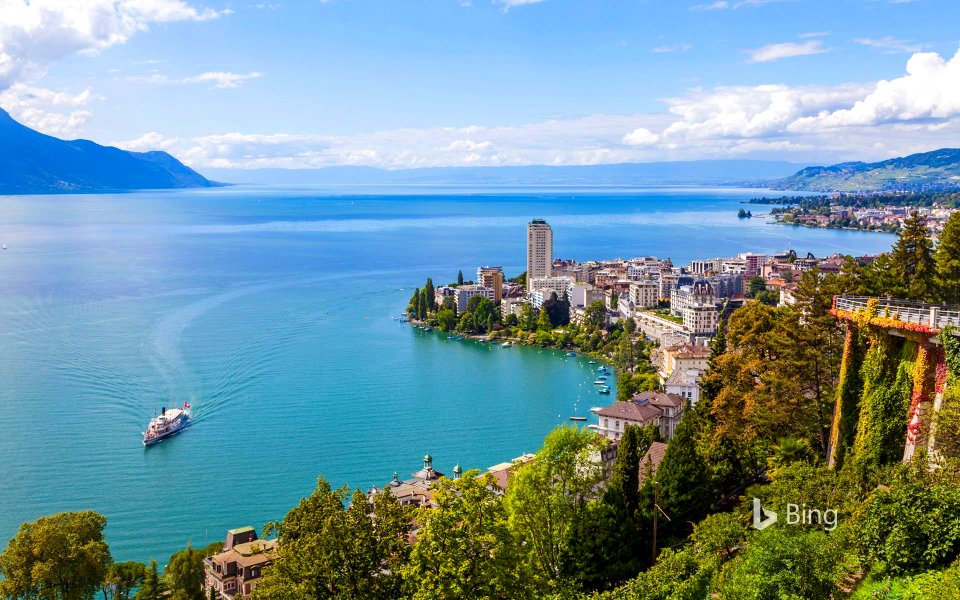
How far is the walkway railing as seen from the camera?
7.61 meters

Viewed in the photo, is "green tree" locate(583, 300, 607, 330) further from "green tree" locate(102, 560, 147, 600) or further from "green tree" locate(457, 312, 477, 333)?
"green tree" locate(102, 560, 147, 600)

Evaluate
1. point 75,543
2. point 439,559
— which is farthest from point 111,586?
point 439,559

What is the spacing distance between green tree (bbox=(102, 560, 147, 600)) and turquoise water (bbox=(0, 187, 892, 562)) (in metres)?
2.18

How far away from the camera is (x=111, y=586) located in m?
12.7

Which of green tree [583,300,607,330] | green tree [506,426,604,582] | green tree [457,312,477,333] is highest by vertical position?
green tree [506,426,604,582]

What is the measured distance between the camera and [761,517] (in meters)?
8.30

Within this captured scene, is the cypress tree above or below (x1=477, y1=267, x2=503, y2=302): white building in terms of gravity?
below

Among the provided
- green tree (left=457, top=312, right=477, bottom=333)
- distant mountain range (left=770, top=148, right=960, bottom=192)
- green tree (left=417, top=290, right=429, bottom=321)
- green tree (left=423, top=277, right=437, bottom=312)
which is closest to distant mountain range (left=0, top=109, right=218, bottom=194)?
green tree (left=423, top=277, right=437, bottom=312)

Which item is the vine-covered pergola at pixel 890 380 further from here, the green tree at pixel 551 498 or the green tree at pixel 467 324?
the green tree at pixel 467 324

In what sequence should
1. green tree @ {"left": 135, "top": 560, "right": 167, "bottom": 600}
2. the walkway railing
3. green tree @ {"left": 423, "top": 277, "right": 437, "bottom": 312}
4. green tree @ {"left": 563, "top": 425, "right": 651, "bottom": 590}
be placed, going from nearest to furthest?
1. the walkway railing
2. green tree @ {"left": 563, "top": 425, "right": 651, "bottom": 590}
3. green tree @ {"left": 135, "top": 560, "right": 167, "bottom": 600}
4. green tree @ {"left": 423, "top": 277, "right": 437, "bottom": 312}

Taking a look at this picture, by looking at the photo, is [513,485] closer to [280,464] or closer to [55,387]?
[280,464]

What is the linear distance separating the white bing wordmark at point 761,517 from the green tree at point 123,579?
9772 millimetres

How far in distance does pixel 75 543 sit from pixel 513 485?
20.6 feet

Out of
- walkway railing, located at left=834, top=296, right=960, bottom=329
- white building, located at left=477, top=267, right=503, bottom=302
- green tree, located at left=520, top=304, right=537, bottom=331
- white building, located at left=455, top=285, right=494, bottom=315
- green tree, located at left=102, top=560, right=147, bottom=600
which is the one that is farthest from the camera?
white building, located at left=477, top=267, right=503, bottom=302
